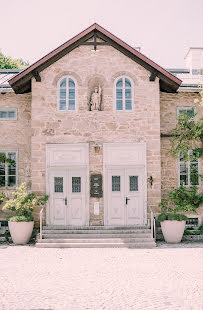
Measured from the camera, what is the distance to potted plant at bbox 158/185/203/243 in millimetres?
12523

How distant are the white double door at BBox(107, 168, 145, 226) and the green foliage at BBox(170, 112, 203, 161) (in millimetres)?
1928

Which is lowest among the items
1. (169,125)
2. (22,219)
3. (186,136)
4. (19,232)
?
(19,232)

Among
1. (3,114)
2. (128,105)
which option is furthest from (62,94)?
(3,114)

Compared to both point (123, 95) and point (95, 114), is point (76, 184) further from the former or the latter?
point (123, 95)

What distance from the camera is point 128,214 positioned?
13.7 meters

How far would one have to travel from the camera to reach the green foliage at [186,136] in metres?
14.2

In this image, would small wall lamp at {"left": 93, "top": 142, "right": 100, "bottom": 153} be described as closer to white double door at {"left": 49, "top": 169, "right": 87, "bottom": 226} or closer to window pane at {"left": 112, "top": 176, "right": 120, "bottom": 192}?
white double door at {"left": 49, "top": 169, "right": 87, "bottom": 226}

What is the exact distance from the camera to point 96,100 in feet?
45.2

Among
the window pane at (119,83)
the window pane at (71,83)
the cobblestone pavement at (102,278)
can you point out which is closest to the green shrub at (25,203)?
the cobblestone pavement at (102,278)

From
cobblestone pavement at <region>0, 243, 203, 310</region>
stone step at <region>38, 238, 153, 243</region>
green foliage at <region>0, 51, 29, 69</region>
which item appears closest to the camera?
cobblestone pavement at <region>0, 243, 203, 310</region>

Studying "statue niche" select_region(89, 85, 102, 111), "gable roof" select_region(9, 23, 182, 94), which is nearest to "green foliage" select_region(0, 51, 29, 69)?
"gable roof" select_region(9, 23, 182, 94)

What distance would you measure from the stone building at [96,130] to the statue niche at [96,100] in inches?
1.6

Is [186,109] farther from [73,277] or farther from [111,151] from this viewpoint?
[73,277]

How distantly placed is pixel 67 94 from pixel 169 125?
4631 millimetres
